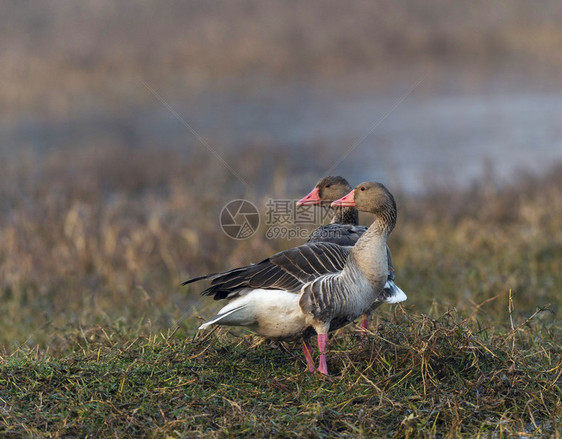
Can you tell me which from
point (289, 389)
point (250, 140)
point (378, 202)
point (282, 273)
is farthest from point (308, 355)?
point (250, 140)

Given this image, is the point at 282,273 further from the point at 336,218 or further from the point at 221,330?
the point at 336,218

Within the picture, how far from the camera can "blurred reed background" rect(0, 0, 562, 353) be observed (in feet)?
28.0

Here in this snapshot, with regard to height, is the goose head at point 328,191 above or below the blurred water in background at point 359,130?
above

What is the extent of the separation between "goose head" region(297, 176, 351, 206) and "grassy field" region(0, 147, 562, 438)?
3.43ft

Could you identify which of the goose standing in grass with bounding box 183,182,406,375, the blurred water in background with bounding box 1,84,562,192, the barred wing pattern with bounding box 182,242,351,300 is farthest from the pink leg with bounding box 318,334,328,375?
the blurred water in background with bounding box 1,84,562,192

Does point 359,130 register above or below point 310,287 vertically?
below

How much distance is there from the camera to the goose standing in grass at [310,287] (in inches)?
196

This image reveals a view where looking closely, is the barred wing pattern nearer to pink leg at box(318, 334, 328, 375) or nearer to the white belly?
the white belly

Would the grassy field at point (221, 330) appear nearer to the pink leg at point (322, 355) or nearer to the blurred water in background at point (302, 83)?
the pink leg at point (322, 355)

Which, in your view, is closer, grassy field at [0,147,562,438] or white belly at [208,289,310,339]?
grassy field at [0,147,562,438]

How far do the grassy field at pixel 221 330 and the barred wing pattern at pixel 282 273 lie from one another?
0.47 metres

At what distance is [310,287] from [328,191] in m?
1.80

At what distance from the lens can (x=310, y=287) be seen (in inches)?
197

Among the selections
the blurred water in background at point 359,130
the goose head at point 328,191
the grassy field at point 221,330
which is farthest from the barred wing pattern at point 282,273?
the blurred water in background at point 359,130
